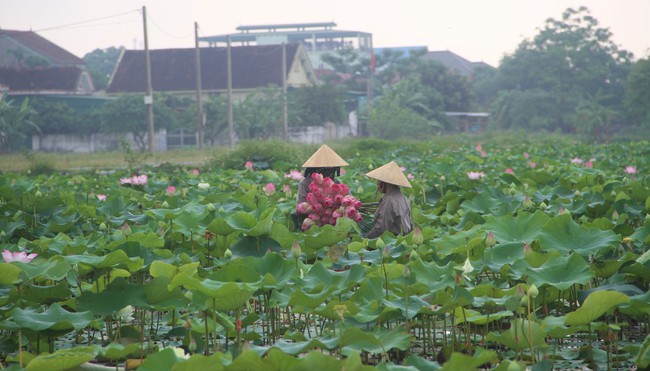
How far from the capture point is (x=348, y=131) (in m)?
38.8

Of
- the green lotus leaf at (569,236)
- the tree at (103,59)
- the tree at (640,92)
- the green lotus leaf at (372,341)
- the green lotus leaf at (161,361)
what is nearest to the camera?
the green lotus leaf at (161,361)

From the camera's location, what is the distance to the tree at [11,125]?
85.1ft

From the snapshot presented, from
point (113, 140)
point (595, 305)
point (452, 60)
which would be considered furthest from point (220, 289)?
point (452, 60)

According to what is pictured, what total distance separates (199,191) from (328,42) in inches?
2320

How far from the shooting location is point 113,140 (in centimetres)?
3053

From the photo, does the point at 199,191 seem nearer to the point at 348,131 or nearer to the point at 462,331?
the point at 462,331

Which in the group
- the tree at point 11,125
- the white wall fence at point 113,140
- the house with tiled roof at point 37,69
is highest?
the house with tiled roof at point 37,69

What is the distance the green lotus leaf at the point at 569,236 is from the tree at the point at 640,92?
1135 inches

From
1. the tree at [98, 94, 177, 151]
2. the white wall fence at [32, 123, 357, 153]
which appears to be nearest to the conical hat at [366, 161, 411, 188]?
the white wall fence at [32, 123, 357, 153]

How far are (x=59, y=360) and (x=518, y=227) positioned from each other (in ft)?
6.78

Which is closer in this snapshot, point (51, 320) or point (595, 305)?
point (595, 305)

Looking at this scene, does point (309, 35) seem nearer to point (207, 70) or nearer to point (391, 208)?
point (207, 70)

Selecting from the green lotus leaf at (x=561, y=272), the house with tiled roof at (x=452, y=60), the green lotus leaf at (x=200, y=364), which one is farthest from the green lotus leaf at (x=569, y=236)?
the house with tiled roof at (x=452, y=60)

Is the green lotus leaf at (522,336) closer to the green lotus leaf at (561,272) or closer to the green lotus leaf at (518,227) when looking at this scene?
the green lotus leaf at (561,272)
